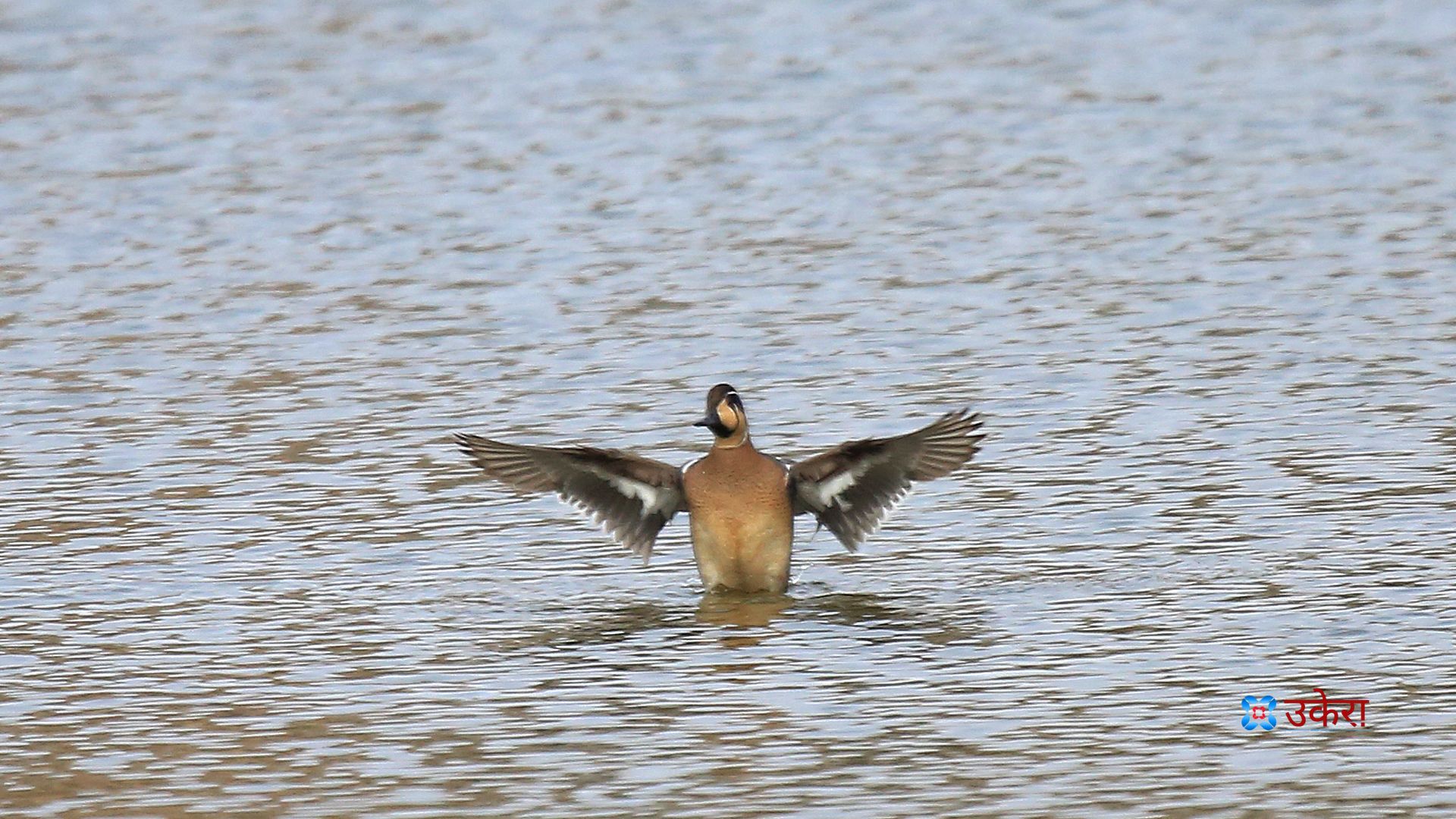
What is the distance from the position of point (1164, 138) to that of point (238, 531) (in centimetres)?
876

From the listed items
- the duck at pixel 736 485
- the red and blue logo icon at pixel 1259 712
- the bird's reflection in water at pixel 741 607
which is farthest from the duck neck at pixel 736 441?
the red and blue logo icon at pixel 1259 712

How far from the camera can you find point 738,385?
37.0ft

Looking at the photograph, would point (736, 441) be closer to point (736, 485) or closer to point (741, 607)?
point (736, 485)

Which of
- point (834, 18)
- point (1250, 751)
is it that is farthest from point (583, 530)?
point (834, 18)

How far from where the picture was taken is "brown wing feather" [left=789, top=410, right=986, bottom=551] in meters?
8.70

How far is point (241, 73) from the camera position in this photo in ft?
63.8

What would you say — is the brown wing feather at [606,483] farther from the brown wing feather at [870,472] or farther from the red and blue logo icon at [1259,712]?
the red and blue logo icon at [1259,712]

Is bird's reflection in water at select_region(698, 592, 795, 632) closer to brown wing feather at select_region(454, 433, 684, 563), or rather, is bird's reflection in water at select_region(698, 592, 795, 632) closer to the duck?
the duck

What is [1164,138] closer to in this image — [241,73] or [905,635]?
[241,73]

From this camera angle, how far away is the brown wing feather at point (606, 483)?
890cm

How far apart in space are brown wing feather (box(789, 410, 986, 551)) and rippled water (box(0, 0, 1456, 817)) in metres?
0.21

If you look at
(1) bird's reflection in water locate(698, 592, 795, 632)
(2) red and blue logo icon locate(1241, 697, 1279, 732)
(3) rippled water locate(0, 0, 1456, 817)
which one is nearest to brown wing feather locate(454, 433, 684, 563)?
(3) rippled water locate(0, 0, 1456, 817)

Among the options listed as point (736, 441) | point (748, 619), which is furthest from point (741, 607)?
point (736, 441)

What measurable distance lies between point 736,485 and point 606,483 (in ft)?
1.63
